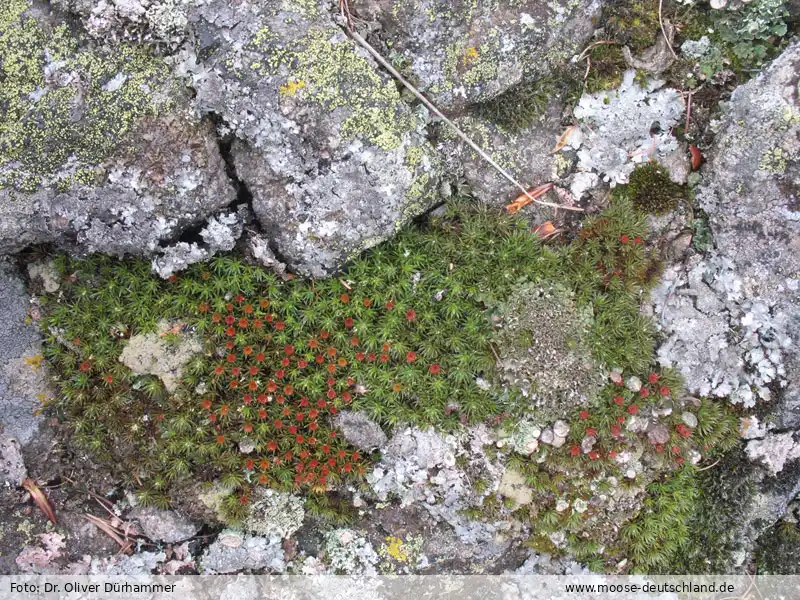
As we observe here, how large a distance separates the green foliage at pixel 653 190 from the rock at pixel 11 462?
6100 millimetres

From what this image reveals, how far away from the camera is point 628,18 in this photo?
565cm

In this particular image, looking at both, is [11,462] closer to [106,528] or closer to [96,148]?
[106,528]

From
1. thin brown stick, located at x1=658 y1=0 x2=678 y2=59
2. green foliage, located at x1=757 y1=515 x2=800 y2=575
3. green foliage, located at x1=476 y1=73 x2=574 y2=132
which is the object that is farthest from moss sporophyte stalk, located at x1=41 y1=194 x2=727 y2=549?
thin brown stick, located at x1=658 y1=0 x2=678 y2=59

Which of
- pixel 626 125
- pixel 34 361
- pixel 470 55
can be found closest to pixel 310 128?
pixel 470 55

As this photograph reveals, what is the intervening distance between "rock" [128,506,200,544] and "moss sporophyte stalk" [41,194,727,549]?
5.5 inches

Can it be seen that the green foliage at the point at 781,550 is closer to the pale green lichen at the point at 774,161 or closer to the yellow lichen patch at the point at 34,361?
the pale green lichen at the point at 774,161

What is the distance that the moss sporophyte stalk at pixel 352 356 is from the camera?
5816mm

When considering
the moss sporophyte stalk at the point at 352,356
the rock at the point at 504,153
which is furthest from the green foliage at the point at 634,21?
the moss sporophyte stalk at the point at 352,356

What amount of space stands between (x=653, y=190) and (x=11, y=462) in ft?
20.9

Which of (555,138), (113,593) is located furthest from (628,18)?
(113,593)

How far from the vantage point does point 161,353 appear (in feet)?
19.1

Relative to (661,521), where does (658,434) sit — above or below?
above

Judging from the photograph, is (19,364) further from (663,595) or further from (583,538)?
(663,595)

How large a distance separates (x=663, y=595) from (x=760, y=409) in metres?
2.03
